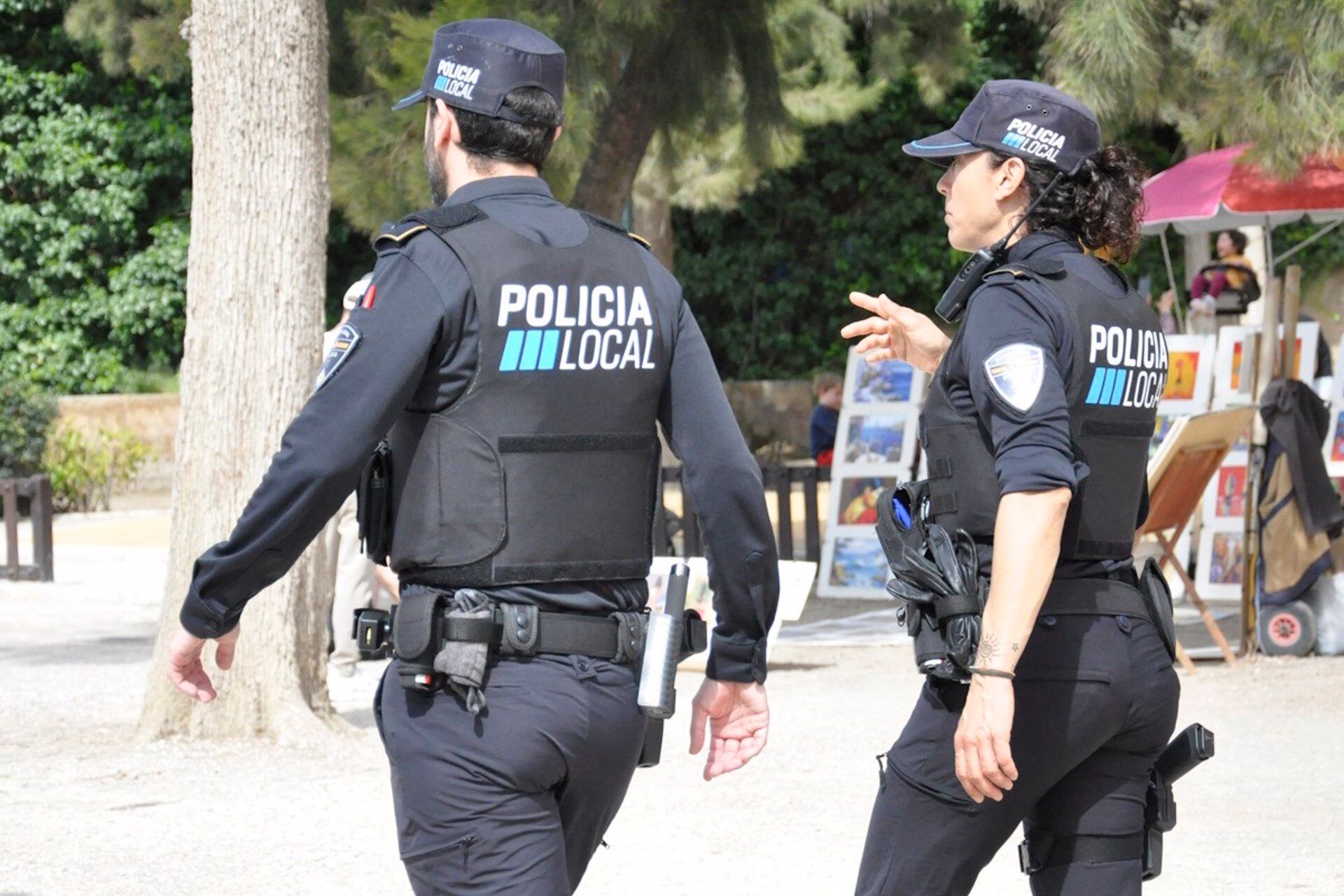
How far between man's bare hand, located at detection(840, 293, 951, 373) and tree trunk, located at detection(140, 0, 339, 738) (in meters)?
3.90

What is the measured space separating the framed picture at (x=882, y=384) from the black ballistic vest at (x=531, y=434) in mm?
9328

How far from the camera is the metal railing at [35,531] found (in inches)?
495

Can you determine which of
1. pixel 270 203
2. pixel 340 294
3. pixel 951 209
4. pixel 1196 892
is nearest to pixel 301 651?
pixel 270 203

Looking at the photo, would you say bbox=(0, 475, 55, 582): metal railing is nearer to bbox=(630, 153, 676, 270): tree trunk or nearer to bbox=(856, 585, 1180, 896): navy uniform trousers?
bbox=(630, 153, 676, 270): tree trunk

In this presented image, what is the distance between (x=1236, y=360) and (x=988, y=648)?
7.98 meters

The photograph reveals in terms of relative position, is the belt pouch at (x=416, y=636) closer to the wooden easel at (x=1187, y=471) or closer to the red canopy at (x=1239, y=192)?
the wooden easel at (x=1187, y=471)

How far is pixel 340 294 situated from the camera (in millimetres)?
22500

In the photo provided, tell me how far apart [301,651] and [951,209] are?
4.46 meters

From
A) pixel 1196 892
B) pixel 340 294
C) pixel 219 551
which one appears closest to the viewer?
pixel 219 551

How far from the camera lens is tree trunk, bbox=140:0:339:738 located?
6.88m

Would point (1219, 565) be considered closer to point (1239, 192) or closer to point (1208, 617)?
point (1208, 617)

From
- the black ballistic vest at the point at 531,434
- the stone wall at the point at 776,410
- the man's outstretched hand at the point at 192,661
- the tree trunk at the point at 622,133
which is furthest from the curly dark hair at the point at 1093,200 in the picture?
the stone wall at the point at 776,410

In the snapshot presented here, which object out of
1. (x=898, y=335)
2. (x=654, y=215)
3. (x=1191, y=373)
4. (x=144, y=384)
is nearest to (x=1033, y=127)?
(x=898, y=335)

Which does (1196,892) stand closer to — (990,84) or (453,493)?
(990,84)
